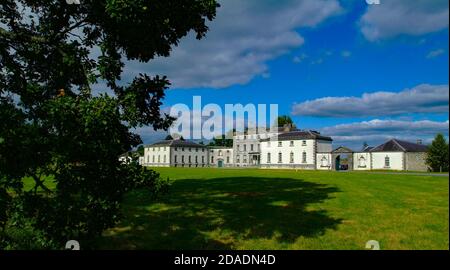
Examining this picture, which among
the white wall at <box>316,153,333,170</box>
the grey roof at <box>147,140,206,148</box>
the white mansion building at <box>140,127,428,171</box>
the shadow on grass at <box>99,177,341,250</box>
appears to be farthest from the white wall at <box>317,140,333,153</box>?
the shadow on grass at <box>99,177,341,250</box>

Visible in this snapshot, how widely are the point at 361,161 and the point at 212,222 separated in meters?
71.7

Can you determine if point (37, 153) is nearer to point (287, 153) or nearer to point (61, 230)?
point (61, 230)

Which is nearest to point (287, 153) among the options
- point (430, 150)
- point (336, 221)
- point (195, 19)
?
point (430, 150)

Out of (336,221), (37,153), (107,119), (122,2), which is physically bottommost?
(336,221)

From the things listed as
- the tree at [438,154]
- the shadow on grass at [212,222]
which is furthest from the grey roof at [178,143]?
the shadow on grass at [212,222]

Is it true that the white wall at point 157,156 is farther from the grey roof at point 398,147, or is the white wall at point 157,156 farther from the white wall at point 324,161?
the grey roof at point 398,147

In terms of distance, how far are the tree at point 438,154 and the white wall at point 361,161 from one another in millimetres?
12080

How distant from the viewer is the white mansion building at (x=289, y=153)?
75.9 meters

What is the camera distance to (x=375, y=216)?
15977 mm

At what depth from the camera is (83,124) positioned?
759 cm

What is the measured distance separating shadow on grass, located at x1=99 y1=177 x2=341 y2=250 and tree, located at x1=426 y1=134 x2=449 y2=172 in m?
56.0

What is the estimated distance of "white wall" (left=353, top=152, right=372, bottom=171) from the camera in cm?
7850
